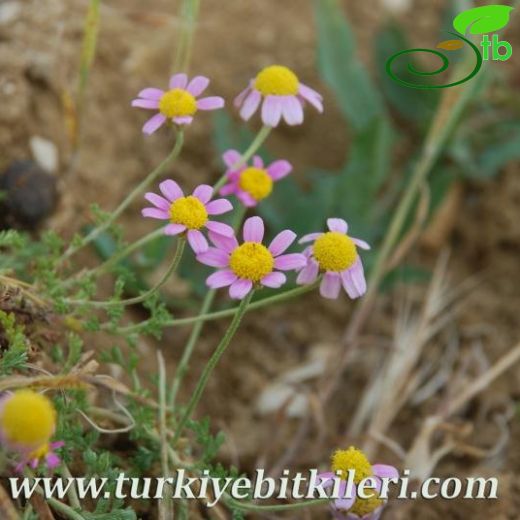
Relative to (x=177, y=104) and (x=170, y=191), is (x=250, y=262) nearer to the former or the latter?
(x=170, y=191)

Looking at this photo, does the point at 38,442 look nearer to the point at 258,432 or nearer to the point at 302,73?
the point at 258,432

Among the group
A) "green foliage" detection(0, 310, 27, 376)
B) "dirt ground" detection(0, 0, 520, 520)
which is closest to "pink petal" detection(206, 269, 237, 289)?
"green foliage" detection(0, 310, 27, 376)

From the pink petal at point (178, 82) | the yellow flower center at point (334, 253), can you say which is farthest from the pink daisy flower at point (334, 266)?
the pink petal at point (178, 82)

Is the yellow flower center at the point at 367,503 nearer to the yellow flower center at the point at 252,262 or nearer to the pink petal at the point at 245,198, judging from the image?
the yellow flower center at the point at 252,262

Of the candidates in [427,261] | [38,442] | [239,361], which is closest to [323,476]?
[38,442]

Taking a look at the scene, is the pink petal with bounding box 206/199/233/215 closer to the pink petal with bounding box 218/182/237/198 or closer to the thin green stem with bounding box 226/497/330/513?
the pink petal with bounding box 218/182/237/198
